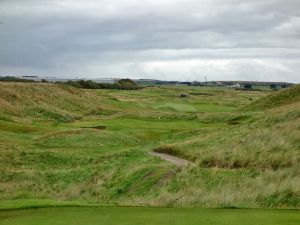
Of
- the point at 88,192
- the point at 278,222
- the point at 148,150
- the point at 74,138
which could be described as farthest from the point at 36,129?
the point at 278,222

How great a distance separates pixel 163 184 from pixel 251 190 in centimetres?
558

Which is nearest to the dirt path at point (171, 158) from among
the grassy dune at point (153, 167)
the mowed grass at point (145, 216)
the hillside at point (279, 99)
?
the grassy dune at point (153, 167)

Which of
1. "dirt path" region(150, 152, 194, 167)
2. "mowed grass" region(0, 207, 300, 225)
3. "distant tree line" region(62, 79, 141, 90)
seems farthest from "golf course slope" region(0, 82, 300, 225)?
"distant tree line" region(62, 79, 141, 90)

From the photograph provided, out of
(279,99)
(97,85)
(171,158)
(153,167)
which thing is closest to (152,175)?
(153,167)

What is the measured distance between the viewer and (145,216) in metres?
14.0

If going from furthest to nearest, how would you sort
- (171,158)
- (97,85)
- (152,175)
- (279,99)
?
(97,85) → (279,99) → (171,158) → (152,175)

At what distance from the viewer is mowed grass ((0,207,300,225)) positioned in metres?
13.0

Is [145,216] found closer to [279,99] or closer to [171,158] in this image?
[171,158]

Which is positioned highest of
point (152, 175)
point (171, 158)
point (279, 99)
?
point (279, 99)

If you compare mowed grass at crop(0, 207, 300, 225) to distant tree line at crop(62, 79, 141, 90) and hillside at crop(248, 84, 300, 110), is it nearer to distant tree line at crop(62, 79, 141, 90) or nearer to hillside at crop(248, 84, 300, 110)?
hillside at crop(248, 84, 300, 110)

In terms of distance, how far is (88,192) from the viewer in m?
26.4

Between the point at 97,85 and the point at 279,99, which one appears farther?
the point at 97,85

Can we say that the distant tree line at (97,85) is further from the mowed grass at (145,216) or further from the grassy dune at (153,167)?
the mowed grass at (145,216)

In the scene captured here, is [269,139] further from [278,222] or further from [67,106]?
[67,106]
